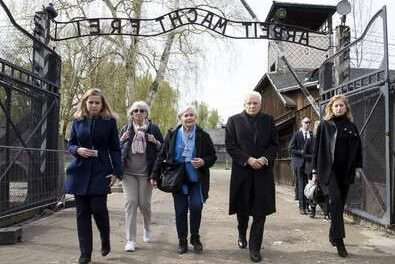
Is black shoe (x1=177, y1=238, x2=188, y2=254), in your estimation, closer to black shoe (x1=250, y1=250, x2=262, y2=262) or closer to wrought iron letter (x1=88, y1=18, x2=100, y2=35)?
black shoe (x1=250, y1=250, x2=262, y2=262)

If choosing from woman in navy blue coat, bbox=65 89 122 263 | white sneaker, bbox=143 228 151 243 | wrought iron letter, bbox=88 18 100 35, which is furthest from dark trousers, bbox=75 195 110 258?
wrought iron letter, bbox=88 18 100 35

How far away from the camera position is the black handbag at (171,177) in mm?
6797

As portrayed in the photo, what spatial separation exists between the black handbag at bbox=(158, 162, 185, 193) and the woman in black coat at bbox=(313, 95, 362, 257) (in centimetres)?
174

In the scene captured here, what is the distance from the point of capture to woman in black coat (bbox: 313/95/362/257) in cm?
679

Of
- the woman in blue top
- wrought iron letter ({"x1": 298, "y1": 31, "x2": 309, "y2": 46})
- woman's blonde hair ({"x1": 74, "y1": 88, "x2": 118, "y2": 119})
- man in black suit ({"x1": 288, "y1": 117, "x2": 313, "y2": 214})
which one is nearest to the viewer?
woman's blonde hair ({"x1": 74, "y1": 88, "x2": 118, "y2": 119})

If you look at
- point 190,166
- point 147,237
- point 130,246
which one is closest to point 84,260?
point 130,246

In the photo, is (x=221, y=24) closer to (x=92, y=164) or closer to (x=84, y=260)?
(x=92, y=164)

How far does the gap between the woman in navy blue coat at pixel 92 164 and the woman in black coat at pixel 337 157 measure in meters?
2.54

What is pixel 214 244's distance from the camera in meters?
7.41

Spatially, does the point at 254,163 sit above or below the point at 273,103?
below

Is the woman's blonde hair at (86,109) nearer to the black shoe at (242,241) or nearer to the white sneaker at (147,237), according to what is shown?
the white sneaker at (147,237)

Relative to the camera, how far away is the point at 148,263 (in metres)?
6.15

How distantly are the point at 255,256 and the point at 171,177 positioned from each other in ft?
4.62

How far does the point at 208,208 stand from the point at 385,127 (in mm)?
5083
